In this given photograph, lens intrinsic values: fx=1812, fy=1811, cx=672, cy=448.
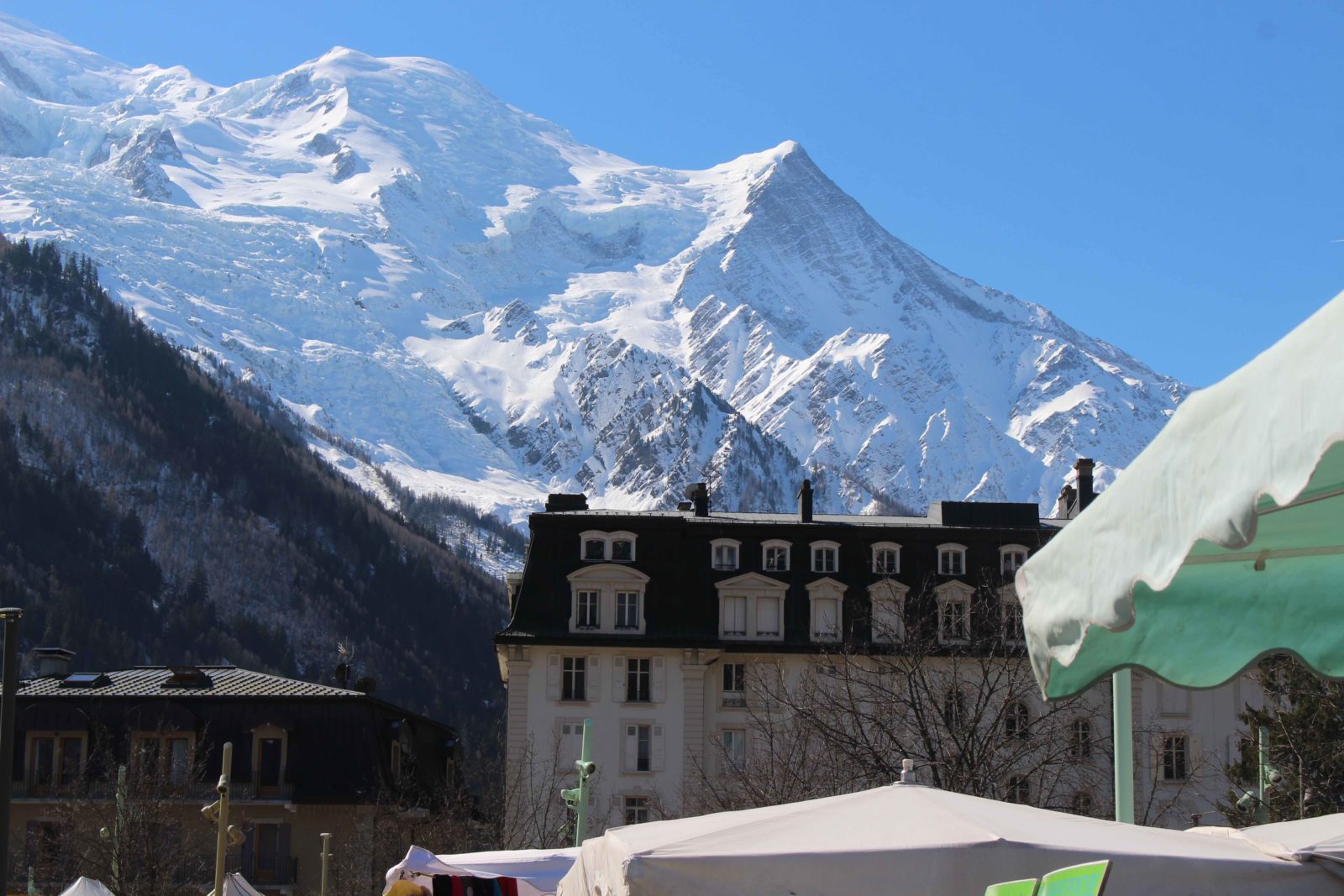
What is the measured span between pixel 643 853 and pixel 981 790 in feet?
49.7

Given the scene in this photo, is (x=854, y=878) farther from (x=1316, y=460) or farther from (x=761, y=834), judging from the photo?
(x=1316, y=460)

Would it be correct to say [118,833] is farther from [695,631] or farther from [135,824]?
[695,631]

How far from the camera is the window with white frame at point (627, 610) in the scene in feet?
172

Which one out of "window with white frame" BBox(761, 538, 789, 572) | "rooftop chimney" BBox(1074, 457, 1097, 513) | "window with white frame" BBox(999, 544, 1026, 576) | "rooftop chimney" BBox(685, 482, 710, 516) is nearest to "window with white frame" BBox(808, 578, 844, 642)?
"window with white frame" BBox(761, 538, 789, 572)

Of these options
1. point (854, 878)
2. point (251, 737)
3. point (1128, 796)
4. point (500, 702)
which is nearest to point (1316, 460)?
point (854, 878)

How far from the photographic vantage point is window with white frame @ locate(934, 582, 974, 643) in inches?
1844

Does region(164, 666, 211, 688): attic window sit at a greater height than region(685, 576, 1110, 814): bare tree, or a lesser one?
greater

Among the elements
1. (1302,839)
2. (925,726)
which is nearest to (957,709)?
(925,726)

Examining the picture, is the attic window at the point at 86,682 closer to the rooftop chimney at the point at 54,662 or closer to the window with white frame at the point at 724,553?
the rooftop chimney at the point at 54,662

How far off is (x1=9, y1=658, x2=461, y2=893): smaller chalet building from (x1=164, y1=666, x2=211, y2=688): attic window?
0.54 m

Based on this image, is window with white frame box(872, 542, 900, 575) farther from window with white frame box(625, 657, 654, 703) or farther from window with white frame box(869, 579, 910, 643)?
window with white frame box(625, 657, 654, 703)

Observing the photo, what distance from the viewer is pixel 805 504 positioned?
59.9 metres

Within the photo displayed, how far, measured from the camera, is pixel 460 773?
61719 mm

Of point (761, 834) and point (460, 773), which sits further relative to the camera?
point (460, 773)
